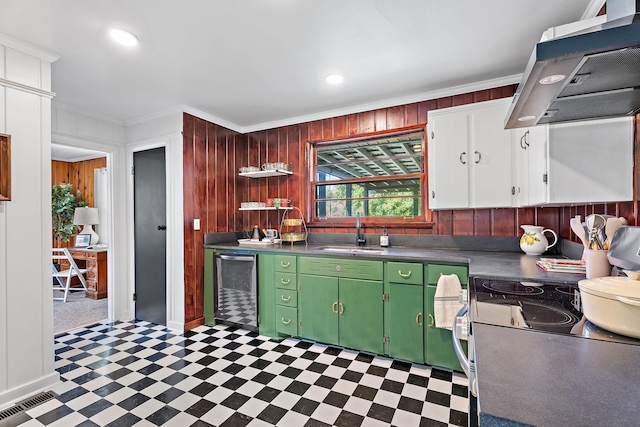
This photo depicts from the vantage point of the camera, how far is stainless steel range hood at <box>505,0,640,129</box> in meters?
0.85

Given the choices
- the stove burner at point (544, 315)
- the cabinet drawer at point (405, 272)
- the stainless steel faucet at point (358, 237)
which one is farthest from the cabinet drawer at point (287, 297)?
the stove burner at point (544, 315)

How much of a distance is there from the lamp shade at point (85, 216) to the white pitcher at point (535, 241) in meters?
5.98

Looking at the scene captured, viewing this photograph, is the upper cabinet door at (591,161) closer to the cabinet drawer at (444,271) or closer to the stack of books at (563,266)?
the stack of books at (563,266)

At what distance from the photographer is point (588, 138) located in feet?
5.12

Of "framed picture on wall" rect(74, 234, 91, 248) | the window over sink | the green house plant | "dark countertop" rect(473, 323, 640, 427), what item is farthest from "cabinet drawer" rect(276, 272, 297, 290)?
the green house plant

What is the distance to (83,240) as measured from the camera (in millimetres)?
5113

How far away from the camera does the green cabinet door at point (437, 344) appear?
2.28 metres

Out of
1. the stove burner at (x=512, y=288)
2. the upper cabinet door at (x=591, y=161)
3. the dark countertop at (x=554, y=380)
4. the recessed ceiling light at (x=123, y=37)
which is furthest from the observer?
the recessed ceiling light at (x=123, y=37)

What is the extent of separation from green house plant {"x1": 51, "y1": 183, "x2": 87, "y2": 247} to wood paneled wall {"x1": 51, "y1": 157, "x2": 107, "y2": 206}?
0.15m

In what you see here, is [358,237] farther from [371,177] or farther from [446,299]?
[446,299]

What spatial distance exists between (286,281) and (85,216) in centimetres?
415

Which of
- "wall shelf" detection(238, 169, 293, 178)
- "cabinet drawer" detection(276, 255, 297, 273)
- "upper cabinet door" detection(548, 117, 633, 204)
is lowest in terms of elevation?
"cabinet drawer" detection(276, 255, 297, 273)

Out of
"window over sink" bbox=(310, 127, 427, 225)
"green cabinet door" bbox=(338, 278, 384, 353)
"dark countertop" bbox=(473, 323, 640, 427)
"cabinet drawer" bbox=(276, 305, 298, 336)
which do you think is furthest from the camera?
"window over sink" bbox=(310, 127, 427, 225)

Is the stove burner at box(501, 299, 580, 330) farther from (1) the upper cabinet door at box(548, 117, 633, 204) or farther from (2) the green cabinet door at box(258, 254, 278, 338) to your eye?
(2) the green cabinet door at box(258, 254, 278, 338)
